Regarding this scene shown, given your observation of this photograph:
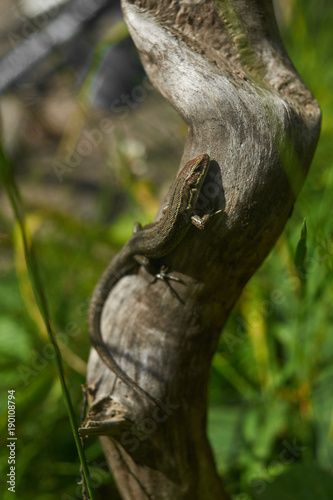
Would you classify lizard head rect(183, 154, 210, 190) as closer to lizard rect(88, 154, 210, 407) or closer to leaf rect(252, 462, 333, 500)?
lizard rect(88, 154, 210, 407)

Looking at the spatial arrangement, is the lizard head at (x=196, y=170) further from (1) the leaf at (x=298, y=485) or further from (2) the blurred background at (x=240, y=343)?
(1) the leaf at (x=298, y=485)

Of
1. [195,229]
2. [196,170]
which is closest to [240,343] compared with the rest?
[195,229]

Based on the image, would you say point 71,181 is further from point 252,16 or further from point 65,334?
point 252,16

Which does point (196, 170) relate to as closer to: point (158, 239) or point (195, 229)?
point (195, 229)

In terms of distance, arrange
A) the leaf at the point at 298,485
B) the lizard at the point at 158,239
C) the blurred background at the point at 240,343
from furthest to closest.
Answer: the blurred background at the point at 240,343 → the leaf at the point at 298,485 → the lizard at the point at 158,239

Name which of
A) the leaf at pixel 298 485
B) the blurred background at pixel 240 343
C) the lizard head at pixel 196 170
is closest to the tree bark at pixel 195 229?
the lizard head at pixel 196 170

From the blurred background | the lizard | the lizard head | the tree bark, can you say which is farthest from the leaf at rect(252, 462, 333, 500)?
the lizard head

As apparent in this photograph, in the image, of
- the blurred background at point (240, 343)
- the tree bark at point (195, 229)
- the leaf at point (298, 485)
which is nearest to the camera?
the tree bark at point (195, 229)
